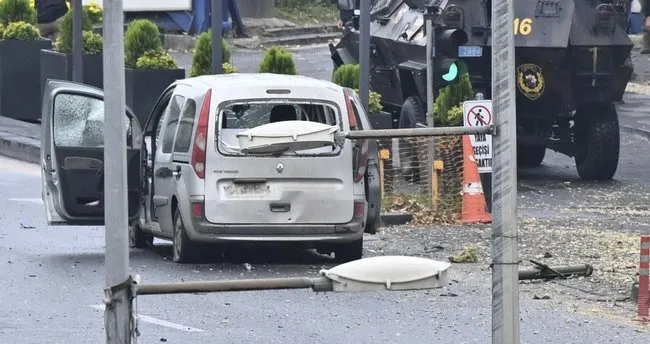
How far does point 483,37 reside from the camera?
63.5ft

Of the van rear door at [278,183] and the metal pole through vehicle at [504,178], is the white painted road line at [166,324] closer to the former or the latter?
the van rear door at [278,183]

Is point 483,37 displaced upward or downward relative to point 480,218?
upward

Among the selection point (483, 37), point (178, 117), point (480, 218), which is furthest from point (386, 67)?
point (178, 117)

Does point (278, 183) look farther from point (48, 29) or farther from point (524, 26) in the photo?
point (48, 29)

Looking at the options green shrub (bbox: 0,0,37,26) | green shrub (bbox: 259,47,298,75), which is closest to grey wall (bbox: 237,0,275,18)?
green shrub (bbox: 0,0,37,26)

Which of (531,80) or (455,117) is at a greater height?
(531,80)

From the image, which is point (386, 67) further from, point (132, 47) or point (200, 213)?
point (200, 213)

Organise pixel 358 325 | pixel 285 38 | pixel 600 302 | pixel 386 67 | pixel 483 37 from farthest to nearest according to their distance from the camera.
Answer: pixel 285 38
pixel 386 67
pixel 483 37
pixel 600 302
pixel 358 325

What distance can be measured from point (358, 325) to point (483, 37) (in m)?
9.79

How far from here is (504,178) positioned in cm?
582

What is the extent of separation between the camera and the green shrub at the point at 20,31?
82.5ft

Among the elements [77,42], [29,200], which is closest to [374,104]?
[29,200]

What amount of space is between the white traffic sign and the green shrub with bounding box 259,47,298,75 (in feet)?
12.5

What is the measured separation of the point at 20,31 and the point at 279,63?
23.5ft
